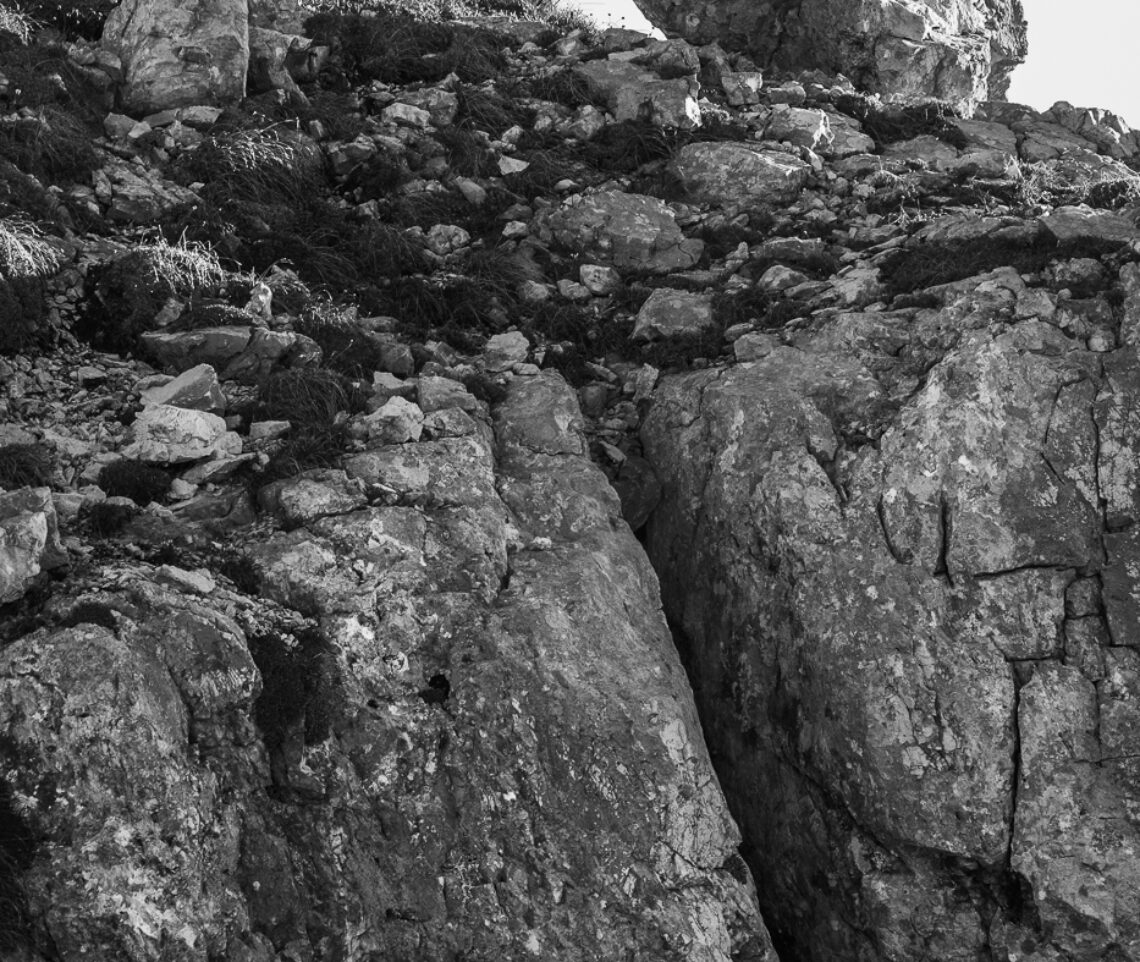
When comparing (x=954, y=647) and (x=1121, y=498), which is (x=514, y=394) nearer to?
(x=954, y=647)

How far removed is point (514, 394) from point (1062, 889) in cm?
544

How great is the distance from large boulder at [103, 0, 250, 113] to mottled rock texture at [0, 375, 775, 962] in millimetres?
7327

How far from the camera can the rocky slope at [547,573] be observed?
6508 mm

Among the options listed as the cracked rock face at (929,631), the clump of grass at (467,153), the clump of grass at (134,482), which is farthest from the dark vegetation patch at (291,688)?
the clump of grass at (467,153)

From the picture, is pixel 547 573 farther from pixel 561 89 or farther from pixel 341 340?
pixel 561 89

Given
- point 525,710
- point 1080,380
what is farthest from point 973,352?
point 525,710

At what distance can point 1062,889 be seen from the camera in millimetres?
7488

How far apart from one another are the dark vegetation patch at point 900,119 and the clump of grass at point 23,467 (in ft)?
36.5

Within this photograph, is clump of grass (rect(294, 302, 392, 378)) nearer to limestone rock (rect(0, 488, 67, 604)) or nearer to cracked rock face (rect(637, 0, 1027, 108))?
limestone rock (rect(0, 488, 67, 604))

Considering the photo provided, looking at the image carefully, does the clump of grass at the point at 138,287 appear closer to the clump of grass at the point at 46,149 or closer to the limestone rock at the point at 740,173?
the clump of grass at the point at 46,149

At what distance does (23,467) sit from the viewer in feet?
26.2

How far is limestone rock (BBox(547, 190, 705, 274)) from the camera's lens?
1262 cm

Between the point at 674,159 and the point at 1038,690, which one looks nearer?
the point at 1038,690

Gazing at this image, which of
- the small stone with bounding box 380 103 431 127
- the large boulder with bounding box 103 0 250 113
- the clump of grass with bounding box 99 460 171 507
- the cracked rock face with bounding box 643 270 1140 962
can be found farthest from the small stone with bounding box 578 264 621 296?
the clump of grass with bounding box 99 460 171 507
